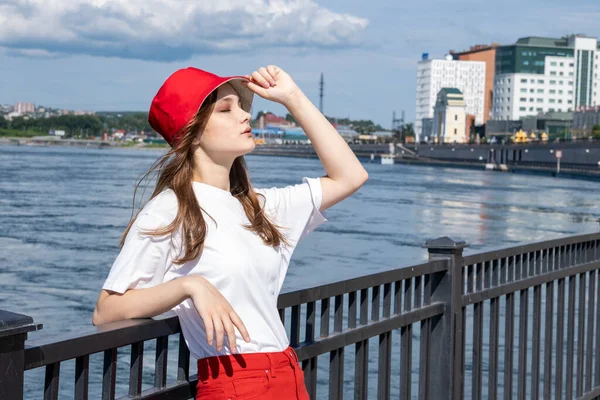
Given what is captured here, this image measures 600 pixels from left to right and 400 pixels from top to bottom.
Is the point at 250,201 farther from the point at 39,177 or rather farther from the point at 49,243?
the point at 39,177

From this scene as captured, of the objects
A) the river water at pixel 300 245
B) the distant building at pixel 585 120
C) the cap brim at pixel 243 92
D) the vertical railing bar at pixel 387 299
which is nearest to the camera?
the cap brim at pixel 243 92

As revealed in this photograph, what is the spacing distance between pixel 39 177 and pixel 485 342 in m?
57.2

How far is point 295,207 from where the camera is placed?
310cm

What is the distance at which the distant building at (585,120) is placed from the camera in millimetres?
171625

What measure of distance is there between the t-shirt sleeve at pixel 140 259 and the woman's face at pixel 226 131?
1.00 feet

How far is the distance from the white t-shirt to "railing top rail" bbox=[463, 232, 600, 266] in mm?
1746

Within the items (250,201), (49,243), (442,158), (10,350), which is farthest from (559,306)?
(442,158)

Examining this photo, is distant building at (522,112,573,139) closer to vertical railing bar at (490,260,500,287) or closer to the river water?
the river water

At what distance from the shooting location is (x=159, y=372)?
105 inches

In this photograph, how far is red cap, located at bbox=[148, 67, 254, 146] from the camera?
2699 millimetres

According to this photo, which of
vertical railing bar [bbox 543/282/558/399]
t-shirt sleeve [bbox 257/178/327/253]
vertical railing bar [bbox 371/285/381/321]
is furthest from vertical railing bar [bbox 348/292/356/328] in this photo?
vertical railing bar [bbox 543/282/558/399]

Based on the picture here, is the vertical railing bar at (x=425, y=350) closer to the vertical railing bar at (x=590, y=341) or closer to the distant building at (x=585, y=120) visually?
the vertical railing bar at (x=590, y=341)

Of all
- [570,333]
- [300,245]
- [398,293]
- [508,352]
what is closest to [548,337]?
[570,333]

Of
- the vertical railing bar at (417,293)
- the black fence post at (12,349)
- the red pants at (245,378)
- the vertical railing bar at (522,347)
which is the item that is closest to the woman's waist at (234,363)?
the red pants at (245,378)
